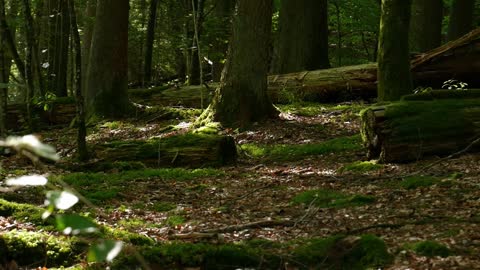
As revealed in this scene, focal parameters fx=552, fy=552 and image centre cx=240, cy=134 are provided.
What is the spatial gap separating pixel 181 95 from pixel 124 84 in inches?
67.5

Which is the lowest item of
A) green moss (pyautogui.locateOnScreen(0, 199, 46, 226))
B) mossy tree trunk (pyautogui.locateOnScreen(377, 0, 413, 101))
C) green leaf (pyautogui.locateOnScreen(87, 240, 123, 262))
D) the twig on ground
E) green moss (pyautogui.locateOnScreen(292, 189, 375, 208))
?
the twig on ground

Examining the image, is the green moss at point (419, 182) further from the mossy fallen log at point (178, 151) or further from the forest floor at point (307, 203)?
the mossy fallen log at point (178, 151)

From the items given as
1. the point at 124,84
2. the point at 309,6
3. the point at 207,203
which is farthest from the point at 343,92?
the point at 207,203

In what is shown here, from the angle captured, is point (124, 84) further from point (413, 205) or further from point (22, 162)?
point (413, 205)

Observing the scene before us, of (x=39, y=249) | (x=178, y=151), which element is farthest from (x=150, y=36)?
(x=39, y=249)

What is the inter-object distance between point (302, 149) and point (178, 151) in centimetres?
214

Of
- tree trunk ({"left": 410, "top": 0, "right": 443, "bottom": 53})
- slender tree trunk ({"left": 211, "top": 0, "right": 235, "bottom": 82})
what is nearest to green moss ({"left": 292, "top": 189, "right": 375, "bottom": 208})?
slender tree trunk ({"left": 211, "top": 0, "right": 235, "bottom": 82})

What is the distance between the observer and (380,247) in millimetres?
4457

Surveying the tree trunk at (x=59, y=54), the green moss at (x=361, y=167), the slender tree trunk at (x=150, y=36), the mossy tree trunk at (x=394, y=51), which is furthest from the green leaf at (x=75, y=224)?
the slender tree trunk at (x=150, y=36)

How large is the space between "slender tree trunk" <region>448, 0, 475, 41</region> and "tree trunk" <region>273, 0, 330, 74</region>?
14.3ft

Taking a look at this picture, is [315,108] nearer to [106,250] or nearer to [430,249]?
[430,249]

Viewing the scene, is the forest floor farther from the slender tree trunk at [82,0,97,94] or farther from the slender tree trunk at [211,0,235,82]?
the slender tree trunk at [82,0,97,94]

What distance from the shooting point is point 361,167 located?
25.6 feet

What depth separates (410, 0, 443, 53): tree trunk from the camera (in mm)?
16453
